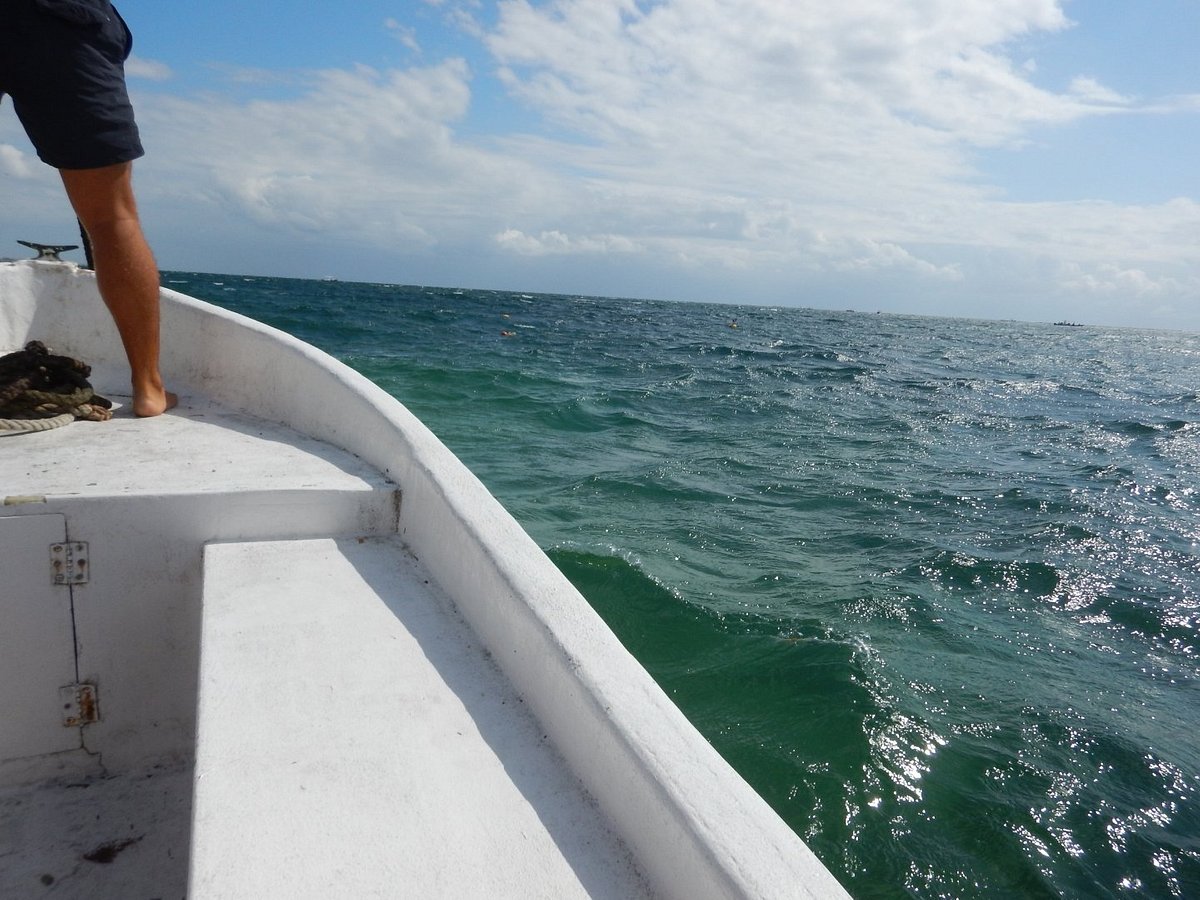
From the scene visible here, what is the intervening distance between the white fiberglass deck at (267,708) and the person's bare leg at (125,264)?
6.8 inches

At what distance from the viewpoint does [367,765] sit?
106 centimetres

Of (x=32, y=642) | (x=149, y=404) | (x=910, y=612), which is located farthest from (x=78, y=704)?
(x=910, y=612)

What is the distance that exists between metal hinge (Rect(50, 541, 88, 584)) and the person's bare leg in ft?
2.66

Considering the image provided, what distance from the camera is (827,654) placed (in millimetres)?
3229

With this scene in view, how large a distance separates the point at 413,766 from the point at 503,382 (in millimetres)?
10027

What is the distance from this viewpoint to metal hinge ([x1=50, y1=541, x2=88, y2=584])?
154 cm

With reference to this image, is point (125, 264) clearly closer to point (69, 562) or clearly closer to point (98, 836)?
point (69, 562)

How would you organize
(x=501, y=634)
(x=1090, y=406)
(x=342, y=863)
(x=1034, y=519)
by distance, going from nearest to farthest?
1. (x=342, y=863)
2. (x=501, y=634)
3. (x=1034, y=519)
4. (x=1090, y=406)

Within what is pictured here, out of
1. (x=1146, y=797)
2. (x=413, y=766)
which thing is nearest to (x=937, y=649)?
(x=1146, y=797)

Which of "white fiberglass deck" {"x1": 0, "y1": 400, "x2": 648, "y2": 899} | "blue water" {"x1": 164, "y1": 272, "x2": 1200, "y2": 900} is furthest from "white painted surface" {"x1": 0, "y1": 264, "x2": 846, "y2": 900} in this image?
"blue water" {"x1": 164, "y1": 272, "x2": 1200, "y2": 900}

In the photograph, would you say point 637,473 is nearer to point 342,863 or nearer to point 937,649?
point 937,649

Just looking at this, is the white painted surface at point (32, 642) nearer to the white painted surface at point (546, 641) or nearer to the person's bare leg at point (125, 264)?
the white painted surface at point (546, 641)

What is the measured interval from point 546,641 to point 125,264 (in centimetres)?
175

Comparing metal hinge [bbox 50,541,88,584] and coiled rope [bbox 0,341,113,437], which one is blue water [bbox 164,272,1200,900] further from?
coiled rope [bbox 0,341,113,437]
